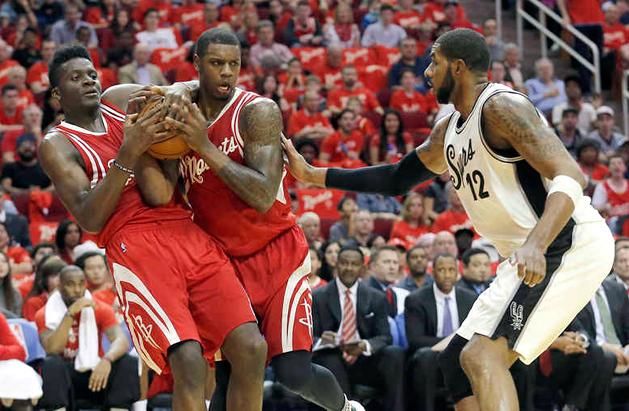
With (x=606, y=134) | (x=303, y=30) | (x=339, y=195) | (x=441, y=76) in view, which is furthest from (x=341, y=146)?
(x=441, y=76)

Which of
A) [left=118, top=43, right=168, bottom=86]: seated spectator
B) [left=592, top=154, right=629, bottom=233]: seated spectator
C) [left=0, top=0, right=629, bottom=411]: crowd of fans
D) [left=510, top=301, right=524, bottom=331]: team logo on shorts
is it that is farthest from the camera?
[left=118, top=43, right=168, bottom=86]: seated spectator

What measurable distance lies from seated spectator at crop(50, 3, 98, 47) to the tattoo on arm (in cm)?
1065

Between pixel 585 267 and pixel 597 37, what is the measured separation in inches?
503

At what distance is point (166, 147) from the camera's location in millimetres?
5574

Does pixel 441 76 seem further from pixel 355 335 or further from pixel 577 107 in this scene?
pixel 577 107

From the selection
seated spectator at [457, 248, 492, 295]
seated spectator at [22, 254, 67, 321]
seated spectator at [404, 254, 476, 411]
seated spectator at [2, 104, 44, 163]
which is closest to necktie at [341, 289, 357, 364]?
seated spectator at [404, 254, 476, 411]

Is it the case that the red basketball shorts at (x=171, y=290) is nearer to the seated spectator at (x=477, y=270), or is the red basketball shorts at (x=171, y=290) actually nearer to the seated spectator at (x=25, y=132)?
the seated spectator at (x=477, y=270)

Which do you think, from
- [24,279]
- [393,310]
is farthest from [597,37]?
[24,279]

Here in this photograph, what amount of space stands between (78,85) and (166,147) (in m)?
0.73

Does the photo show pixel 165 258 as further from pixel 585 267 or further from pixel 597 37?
pixel 597 37

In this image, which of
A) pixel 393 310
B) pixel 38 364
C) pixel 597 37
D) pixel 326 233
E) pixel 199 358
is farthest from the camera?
pixel 597 37

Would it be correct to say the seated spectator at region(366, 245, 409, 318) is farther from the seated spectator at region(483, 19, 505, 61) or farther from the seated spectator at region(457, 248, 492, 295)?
the seated spectator at region(483, 19, 505, 61)

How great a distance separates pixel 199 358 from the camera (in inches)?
217

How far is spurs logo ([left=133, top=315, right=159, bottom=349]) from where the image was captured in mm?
5590
